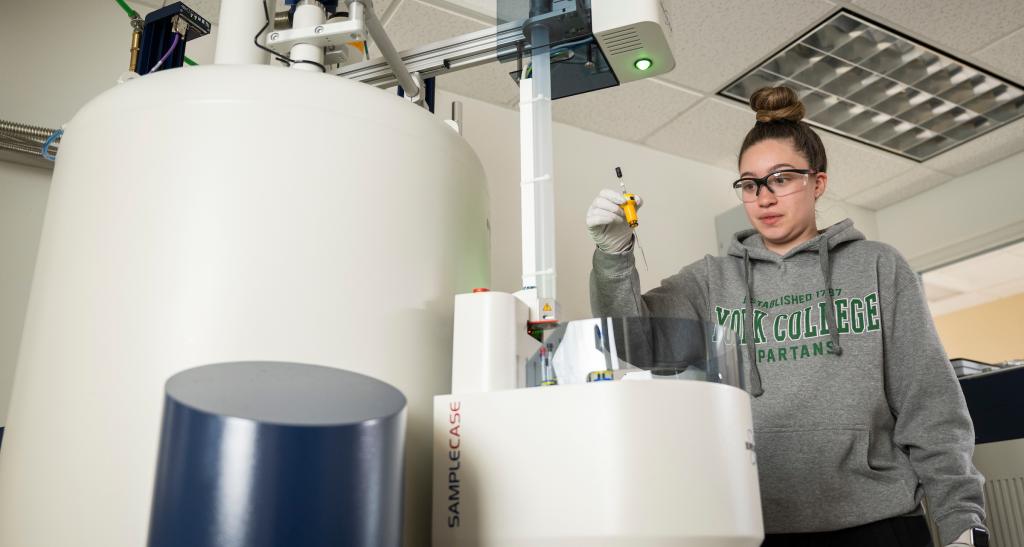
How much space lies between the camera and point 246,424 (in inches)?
20.1

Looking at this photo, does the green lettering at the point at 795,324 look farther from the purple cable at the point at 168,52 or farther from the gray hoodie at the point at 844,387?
the purple cable at the point at 168,52

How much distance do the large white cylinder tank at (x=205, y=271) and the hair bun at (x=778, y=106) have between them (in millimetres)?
811

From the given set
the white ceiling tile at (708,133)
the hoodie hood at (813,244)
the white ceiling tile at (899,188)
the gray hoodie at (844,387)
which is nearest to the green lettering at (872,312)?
the gray hoodie at (844,387)

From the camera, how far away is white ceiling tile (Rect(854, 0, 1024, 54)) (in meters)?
2.11

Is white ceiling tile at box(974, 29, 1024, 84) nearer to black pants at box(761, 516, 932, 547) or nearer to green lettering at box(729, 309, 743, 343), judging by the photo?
green lettering at box(729, 309, 743, 343)

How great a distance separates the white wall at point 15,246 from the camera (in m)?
1.64

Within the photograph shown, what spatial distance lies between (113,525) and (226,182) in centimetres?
35

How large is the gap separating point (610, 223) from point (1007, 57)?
2038 mm

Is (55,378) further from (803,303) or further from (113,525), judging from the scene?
(803,303)

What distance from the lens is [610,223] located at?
104cm

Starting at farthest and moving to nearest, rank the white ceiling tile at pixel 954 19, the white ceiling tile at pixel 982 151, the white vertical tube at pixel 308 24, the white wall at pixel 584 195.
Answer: the white ceiling tile at pixel 982 151 → the white wall at pixel 584 195 → the white ceiling tile at pixel 954 19 → the white vertical tube at pixel 308 24

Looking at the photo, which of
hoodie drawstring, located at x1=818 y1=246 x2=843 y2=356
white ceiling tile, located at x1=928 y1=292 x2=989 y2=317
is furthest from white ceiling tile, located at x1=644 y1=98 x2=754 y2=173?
white ceiling tile, located at x1=928 y1=292 x2=989 y2=317

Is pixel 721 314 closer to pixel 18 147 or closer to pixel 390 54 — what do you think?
pixel 390 54

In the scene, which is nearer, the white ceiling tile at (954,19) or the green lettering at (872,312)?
the green lettering at (872,312)
